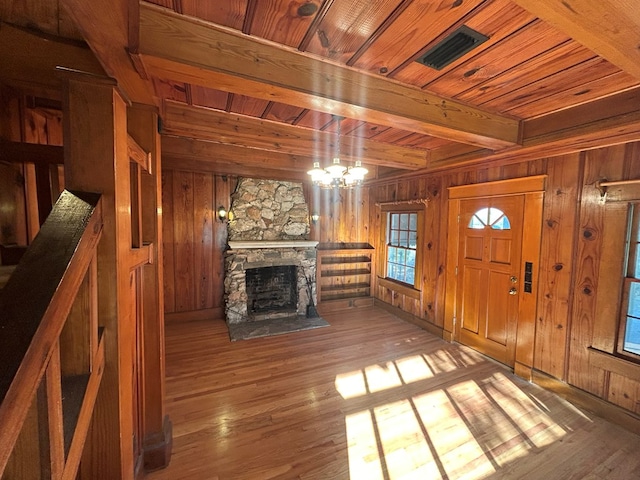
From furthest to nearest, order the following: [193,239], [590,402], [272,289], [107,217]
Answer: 1. [272,289]
2. [193,239]
3. [590,402]
4. [107,217]

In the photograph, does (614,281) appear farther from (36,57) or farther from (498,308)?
(36,57)

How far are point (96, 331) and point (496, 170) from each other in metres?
3.71

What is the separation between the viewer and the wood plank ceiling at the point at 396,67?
1110 mm

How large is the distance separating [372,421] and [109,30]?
285 cm

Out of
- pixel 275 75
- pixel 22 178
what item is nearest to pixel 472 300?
pixel 275 75

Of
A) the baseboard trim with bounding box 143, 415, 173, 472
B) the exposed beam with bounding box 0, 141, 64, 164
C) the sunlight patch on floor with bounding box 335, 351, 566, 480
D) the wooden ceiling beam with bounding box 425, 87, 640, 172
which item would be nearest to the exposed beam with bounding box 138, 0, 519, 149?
the exposed beam with bounding box 0, 141, 64, 164

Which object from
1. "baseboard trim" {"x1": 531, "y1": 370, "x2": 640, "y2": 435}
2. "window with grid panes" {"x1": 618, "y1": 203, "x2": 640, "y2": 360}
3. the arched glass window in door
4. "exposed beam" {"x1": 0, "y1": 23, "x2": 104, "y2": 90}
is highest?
"exposed beam" {"x1": 0, "y1": 23, "x2": 104, "y2": 90}

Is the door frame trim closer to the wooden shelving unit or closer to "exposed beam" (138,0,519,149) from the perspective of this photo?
"exposed beam" (138,0,519,149)

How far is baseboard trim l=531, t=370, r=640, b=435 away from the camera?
2.12m

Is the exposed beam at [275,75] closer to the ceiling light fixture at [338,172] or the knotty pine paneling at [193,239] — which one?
the ceiling light fixture at [338,172]

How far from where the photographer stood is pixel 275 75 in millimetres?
1409

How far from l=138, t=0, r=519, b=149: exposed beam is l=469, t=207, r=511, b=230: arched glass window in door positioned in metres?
1.53

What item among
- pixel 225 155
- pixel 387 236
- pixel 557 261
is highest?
pixel 225 155

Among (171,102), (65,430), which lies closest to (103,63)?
(171,102)
